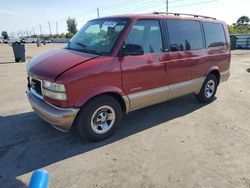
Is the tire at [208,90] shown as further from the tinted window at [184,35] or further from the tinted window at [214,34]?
the tinted window at [184,35]

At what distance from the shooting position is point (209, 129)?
4867 mm

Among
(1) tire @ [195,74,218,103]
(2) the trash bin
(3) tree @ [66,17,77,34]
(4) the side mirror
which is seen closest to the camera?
(4) the side mirror

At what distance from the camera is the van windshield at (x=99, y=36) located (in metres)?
4.31

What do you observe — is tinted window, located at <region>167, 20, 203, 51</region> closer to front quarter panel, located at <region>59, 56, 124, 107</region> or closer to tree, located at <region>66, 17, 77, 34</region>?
front quarter panel, located at <region>59, 56, 124, 107</region>

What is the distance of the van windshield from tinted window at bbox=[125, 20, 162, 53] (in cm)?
22

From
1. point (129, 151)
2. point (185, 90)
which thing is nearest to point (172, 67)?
point (185, 90)

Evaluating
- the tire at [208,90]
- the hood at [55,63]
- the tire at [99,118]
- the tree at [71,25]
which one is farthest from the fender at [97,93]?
the tree at [71,25]

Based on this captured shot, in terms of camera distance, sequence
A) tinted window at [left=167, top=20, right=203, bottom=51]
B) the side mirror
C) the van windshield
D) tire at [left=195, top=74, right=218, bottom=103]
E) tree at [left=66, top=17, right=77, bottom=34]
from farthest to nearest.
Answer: tree at [left=66, top=17, right=77, bottom=34] → tire at [left=195, top=74, right=218, bottom=103] → tinted window at [left=167, top=20, right=203, bottom=51] → the van windshield → the side mirror

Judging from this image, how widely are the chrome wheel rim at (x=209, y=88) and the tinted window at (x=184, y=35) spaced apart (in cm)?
118

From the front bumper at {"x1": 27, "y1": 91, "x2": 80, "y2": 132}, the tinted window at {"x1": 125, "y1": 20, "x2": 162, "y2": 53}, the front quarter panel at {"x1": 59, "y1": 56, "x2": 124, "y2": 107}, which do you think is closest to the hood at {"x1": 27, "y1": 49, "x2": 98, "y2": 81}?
the front quarter panel at {"x1": 59, "y1": 56, "x2": 124, "y2": 107}

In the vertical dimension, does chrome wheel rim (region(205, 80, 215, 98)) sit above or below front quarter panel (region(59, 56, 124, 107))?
below

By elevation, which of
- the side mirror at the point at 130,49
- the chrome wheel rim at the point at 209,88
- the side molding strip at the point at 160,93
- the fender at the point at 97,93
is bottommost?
the chrome wheel rim at the point at 209,88

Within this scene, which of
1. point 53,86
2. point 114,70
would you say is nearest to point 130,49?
point 114,70

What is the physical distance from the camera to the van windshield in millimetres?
4309
